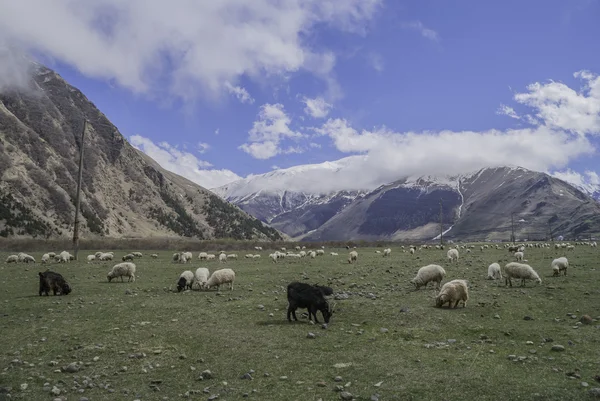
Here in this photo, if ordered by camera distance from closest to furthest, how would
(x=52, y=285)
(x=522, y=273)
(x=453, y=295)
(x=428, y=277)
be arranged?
(x=453, y=295)
(x=52, y=285)
(x=428, y=277)
(x=522, y=273)

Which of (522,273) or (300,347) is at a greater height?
(522,273)

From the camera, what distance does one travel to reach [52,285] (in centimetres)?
2409

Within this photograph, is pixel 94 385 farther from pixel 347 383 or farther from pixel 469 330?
pixel 469 330

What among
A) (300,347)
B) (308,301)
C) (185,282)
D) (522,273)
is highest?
(522,273)

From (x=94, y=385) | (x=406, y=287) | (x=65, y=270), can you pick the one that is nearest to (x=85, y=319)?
(x=94, y=385)

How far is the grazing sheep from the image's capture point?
23859 millimetres

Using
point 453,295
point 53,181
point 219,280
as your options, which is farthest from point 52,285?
point 53,181

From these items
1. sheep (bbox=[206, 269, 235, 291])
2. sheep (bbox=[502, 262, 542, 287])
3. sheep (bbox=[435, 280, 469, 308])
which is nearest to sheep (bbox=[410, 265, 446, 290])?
sheep (bbox=[502, 262, 542, 287])

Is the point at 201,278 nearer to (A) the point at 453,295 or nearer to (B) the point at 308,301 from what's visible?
(B) the point at 308,301

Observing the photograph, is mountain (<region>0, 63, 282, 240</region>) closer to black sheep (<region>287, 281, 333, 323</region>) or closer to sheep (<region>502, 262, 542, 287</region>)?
black sheep (<region>287, 281, 333, 323</region>)

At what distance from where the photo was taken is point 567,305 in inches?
760

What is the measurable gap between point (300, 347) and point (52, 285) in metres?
17.6

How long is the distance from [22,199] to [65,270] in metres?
124

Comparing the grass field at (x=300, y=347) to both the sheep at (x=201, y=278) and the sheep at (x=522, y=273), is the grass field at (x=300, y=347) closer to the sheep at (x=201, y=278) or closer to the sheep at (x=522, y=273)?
the sheep at (x=522, y=273)
